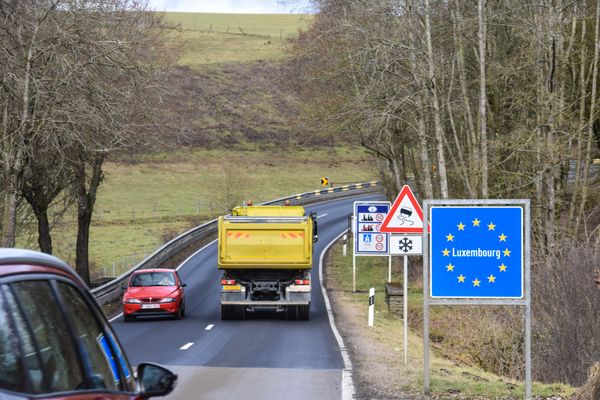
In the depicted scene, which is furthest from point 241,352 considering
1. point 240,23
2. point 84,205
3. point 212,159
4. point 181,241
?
point 240,23

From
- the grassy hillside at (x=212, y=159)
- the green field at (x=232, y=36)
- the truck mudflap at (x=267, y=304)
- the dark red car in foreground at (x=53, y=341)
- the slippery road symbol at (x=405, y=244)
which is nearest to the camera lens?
the dark red car in foreground at (x=53, y=341)

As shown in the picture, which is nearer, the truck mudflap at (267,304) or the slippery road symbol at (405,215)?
the slippery road symbol at (405,215)

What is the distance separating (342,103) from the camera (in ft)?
128

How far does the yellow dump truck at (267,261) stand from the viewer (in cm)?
2828

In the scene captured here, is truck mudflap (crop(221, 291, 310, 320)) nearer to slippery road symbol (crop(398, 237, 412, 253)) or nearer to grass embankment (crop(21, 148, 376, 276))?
slippery road symbol (crop(398, 237, 412, 253))

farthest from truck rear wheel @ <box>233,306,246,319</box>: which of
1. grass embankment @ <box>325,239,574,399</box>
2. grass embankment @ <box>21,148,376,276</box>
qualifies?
grass embankment @ <box>21,148,376,276</box>

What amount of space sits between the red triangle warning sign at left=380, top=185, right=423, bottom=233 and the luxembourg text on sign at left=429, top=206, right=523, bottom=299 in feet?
9.32

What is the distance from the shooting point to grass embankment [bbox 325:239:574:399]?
15120 millimetres

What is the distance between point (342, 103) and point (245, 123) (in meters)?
76.5

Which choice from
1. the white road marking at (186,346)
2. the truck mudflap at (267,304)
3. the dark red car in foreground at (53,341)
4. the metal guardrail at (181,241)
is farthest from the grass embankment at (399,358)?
the dark red car in foreground at (53,341)

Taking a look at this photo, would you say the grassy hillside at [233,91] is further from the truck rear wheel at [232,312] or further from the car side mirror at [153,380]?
the car side mirror at [153,380]

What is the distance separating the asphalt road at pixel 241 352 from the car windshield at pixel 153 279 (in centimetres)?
116

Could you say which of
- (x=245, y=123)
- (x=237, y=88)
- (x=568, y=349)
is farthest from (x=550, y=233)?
(x=237, y=88)

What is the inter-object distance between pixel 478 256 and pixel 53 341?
10.8m
